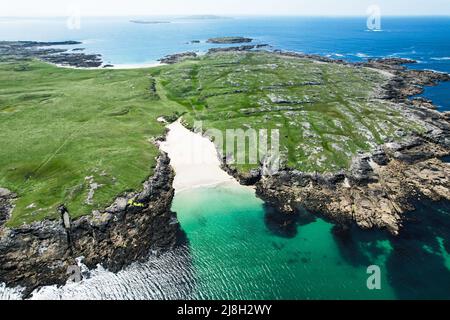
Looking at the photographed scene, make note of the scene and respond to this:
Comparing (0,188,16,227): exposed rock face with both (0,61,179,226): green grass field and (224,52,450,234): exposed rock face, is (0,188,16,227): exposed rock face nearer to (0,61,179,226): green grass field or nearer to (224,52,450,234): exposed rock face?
(0,61,179,226): green grass field

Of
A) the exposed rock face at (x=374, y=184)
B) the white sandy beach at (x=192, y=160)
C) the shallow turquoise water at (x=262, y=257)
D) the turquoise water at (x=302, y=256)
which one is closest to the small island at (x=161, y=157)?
the exposed rock face at (x=374, y=184)

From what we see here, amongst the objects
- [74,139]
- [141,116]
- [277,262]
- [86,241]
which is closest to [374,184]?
[277,262]

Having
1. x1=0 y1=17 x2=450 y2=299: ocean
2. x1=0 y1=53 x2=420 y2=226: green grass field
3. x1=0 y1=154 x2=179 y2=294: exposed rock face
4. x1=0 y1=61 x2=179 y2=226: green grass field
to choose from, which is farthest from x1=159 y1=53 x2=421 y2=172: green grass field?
x1=0 y1=154 x2=179 y2=294: exposed rock face

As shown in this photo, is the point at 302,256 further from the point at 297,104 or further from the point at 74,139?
the point at 297,104

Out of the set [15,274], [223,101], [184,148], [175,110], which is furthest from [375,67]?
[15,274]
